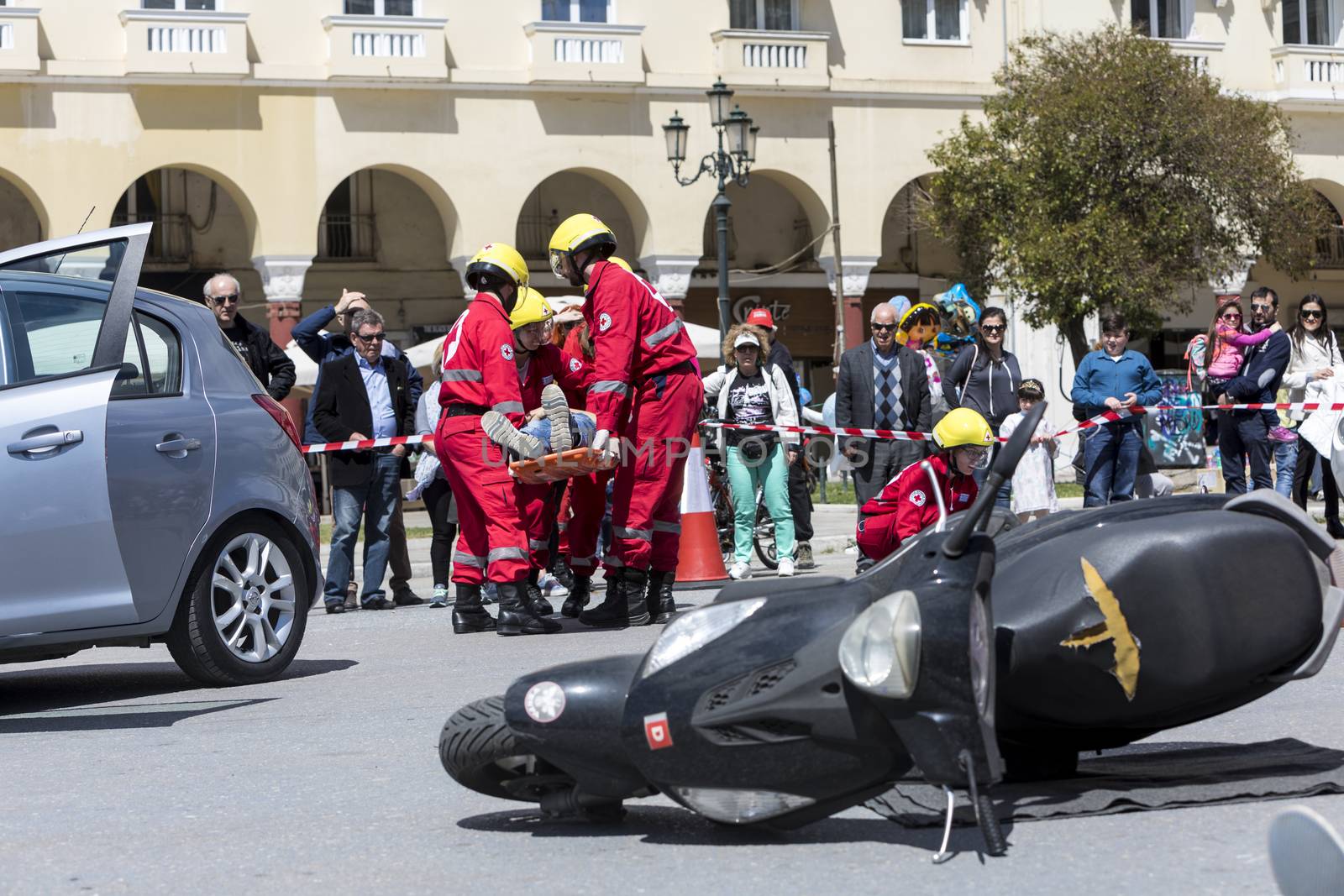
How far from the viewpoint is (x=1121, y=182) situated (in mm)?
30484

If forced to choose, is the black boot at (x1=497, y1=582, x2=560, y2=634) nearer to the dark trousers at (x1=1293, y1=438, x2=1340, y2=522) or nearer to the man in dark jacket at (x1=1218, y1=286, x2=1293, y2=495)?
the man in dark jacket at (x1=1218, y1=286, x2=1293, y2=495)

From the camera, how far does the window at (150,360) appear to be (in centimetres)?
797

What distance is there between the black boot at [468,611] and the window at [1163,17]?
87.1ft

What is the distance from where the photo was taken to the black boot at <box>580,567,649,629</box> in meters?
10.3

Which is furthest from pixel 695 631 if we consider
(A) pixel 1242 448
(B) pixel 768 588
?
(A) pixel 1242 448

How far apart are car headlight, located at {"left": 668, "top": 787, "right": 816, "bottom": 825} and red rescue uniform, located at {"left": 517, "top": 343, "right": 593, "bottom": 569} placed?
19.4 feet

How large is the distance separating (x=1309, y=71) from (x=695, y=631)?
3349 centimetres

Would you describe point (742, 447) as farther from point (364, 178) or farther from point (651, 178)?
point (364, 178)

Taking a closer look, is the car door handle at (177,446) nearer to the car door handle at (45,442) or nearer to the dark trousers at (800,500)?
the car door handle at (45,442)

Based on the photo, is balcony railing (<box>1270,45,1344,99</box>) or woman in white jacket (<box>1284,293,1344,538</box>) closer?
woman in white jacket (<box>1284,293,1344,538</box>)

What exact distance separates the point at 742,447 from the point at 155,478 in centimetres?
637

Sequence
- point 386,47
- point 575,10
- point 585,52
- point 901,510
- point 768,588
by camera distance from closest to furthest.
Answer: point 768,588 → point 901,510 → point 386,47 → point 585,52 → point 575,10

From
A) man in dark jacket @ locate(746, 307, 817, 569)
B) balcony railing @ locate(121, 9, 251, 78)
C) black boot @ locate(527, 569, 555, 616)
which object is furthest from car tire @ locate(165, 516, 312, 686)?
balcony railing @ locate(121, 9, 251, 78)

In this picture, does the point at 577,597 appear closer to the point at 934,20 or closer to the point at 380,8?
the point at 380,8
